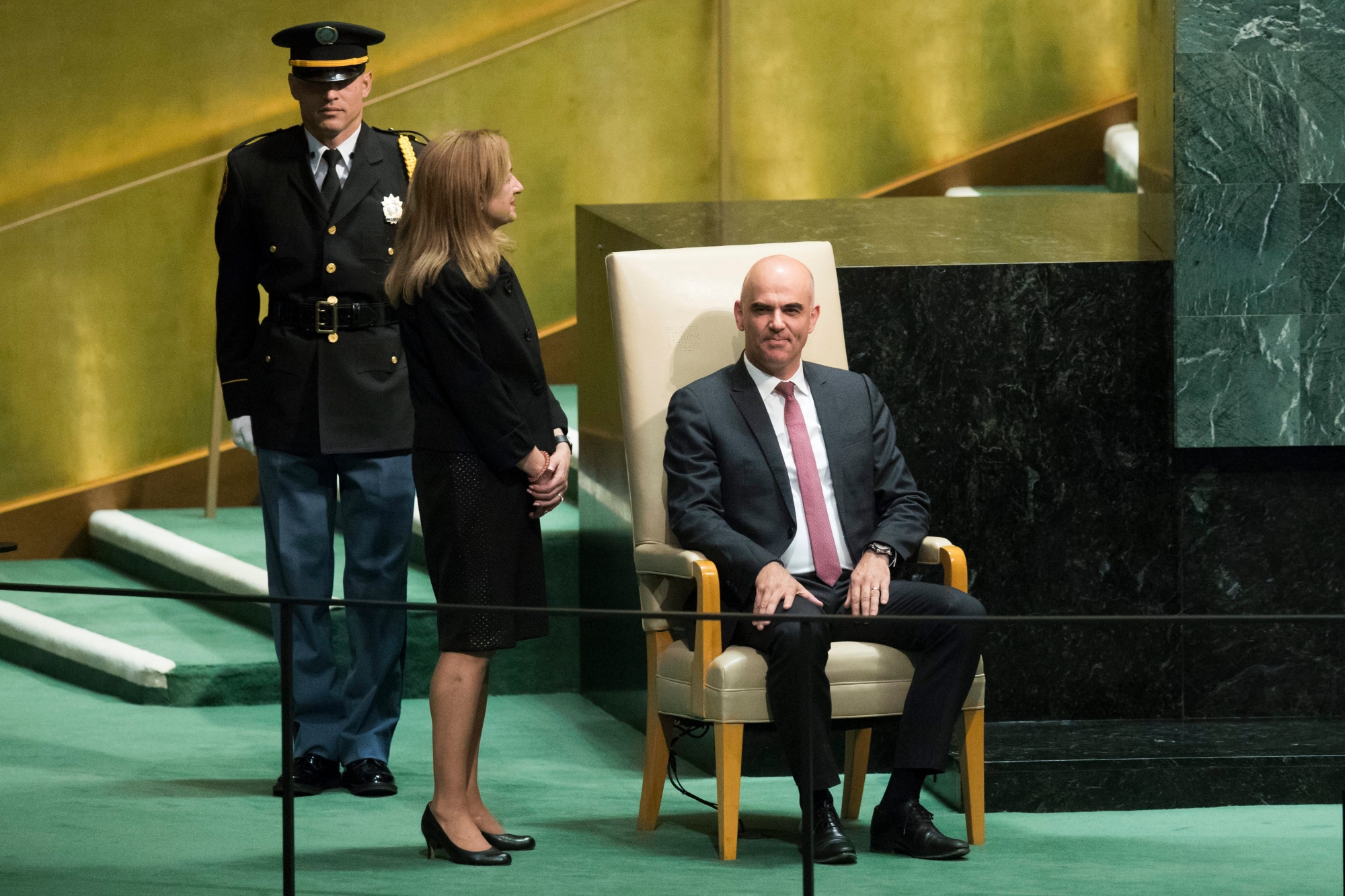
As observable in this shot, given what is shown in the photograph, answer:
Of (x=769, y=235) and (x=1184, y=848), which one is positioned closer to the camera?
(x=1184, y=848)

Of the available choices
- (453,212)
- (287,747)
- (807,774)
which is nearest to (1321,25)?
(453,212)

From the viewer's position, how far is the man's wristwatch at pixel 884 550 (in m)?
3.65

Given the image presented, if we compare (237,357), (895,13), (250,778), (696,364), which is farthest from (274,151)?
(895,13)

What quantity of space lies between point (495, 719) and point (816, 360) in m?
1.26

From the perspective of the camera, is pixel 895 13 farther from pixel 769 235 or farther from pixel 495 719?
pixel 495 719

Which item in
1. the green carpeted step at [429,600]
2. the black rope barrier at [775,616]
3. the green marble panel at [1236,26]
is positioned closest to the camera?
the black rope barrier at [775,616]

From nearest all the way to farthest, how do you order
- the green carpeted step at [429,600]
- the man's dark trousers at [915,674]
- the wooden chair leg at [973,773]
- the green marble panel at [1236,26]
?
the man's dark trousers at [915,674], the wooden chair leg at [973,773], the green marble panel at [1236,26], the green carpeted step at [429,600]

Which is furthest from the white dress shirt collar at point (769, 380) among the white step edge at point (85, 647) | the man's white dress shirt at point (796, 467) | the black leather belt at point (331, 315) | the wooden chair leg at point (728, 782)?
the white step edge at point (85, 647)

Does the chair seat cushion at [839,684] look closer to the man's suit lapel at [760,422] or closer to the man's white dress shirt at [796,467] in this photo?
the man's white dress shirt at [796,467]

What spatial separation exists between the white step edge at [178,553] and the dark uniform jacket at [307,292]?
92 cm

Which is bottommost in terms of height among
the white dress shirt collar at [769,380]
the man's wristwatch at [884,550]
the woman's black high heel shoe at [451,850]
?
the woman's black high heel shoe at [451,850]

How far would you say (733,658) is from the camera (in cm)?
349

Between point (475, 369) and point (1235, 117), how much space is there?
1820 mm

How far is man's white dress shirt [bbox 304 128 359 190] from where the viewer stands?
4.09m
